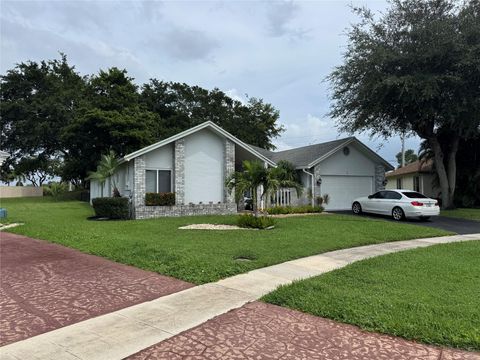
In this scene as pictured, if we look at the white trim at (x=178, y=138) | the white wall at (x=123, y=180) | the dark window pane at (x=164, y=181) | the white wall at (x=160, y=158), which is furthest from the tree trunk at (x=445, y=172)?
the white wall at (x=123, y=180)

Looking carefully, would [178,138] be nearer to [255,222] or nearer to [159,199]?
[159,199]

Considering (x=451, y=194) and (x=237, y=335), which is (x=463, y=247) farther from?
(x=451, y=194)

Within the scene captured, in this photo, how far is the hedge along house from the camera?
18577 mm

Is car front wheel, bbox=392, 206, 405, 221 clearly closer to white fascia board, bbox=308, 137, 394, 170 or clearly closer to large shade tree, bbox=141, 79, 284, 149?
white fascia board, bbox=308, 137, 394, 170

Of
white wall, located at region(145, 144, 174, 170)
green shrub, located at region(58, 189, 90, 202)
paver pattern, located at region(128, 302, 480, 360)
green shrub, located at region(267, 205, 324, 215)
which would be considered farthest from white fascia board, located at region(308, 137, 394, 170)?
green shrub, located at region(58, 189, 90, 202)

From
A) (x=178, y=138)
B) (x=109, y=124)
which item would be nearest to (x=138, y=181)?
(x=178, y=138)

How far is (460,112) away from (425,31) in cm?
450

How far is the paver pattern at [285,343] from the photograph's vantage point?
4.15 metres

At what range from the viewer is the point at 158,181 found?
19422 millimetres

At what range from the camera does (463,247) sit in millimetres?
10664

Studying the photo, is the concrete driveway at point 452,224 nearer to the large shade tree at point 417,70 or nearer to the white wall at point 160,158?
the large shade tree at point 417,70

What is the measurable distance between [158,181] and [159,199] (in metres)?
1.15

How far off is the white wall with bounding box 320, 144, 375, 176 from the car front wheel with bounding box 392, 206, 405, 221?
6401mm

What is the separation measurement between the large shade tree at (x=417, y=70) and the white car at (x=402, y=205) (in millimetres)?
5100
